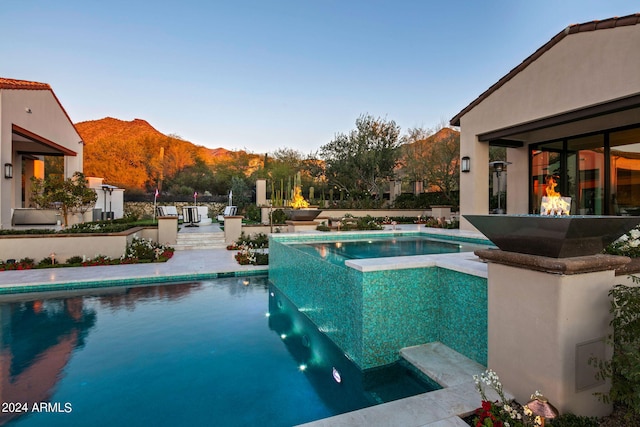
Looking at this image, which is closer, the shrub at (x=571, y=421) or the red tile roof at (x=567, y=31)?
the shrub at (x=571, y=421)

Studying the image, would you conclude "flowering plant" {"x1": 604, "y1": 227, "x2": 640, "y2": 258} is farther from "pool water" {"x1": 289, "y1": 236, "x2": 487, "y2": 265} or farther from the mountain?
the mountain

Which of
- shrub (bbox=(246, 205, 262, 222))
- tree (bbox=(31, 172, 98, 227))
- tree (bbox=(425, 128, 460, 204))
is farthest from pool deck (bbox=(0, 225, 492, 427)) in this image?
tree (bbox=(425, 128, 460, 204))

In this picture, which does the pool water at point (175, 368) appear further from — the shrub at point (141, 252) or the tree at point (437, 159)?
the tree at point (437, 159)

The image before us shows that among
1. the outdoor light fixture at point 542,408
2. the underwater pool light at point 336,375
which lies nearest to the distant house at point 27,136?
the underwater pool light at point 336,375

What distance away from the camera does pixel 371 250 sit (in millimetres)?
6359

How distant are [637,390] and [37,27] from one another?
1722cm

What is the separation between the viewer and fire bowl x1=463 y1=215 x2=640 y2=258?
6.27 ft

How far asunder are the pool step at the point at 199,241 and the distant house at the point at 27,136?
187 inches

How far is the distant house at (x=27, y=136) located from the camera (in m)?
9.46

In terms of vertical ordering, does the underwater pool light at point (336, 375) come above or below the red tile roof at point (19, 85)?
below

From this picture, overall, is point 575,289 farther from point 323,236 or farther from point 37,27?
point 37,27

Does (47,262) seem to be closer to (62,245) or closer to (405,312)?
(62,245)

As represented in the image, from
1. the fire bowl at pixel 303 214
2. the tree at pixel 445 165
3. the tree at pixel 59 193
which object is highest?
the tree at pixel 445 165

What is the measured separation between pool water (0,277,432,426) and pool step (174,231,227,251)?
18.3ft
